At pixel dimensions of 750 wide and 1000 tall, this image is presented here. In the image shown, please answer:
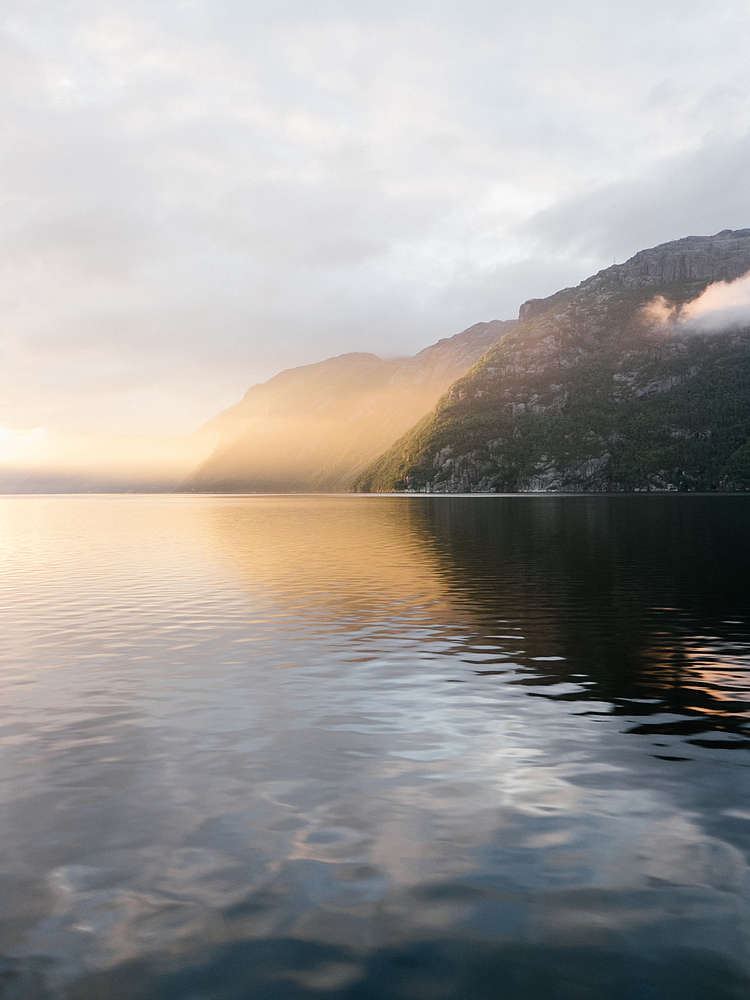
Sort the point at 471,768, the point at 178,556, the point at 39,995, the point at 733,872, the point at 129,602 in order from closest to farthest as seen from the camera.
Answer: the point at 39,995 < the point at 733,872 < the point at 471,768 < the point at 129,602 < the point at 178,556

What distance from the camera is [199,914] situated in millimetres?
11430

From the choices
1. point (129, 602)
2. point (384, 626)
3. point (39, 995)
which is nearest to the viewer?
point (39, 995)

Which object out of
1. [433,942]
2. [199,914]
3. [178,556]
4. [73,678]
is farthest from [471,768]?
[178,556]

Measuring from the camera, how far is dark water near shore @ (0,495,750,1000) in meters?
10.4

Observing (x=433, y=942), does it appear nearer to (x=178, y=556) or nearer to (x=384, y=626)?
(x=384, y=626)

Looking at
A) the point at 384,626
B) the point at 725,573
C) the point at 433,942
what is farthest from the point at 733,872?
the point at 725,573

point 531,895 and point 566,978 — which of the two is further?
point 531,895

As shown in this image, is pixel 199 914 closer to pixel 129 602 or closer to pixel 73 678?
pixel 73 678

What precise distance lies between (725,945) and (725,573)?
4980cm

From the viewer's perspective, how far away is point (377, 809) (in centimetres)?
1527

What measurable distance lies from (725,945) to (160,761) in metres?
13.3

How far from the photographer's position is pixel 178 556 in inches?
3017

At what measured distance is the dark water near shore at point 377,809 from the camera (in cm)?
1035

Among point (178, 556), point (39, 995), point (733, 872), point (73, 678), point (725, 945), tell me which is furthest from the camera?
point (178, 556)
